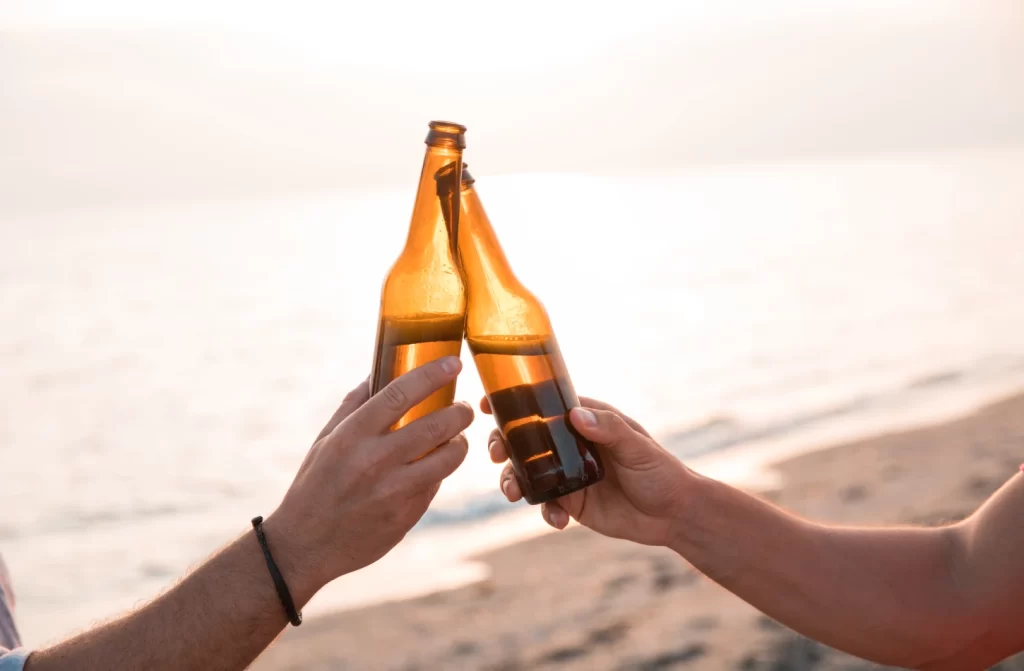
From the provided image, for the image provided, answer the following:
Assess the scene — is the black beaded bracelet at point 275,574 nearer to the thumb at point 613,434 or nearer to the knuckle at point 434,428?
the knuckle at point 434,428

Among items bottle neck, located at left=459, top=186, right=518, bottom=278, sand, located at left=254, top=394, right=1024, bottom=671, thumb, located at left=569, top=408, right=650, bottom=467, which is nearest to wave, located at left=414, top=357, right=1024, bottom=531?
sand, located at left=254, top=394, right=1024, bottom=671

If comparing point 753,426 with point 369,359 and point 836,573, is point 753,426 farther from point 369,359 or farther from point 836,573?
point 836,573

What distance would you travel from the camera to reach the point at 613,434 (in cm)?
215

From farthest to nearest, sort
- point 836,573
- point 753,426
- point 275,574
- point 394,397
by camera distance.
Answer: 1. point 753,426
2. point 836,573
3. point 275,574
4. point 394,397

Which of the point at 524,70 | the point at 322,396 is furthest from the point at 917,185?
the point at 322,396

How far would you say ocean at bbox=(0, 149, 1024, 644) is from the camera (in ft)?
28.4

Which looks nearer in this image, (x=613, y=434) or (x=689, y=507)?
(x=613, y=434)

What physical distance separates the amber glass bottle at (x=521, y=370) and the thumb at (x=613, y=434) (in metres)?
0.05

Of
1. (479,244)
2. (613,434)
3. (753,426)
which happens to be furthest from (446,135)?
(753,426)

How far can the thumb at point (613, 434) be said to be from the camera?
209 centimetres

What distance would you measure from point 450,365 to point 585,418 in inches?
13.4

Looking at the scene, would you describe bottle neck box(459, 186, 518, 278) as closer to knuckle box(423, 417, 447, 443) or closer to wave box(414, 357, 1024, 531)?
knuckle box(423, 417, 447, 443)

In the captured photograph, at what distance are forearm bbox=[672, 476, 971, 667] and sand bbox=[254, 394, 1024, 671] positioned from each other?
96.1 inches

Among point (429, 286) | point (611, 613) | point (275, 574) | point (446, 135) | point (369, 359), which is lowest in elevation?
point (611, 613)
